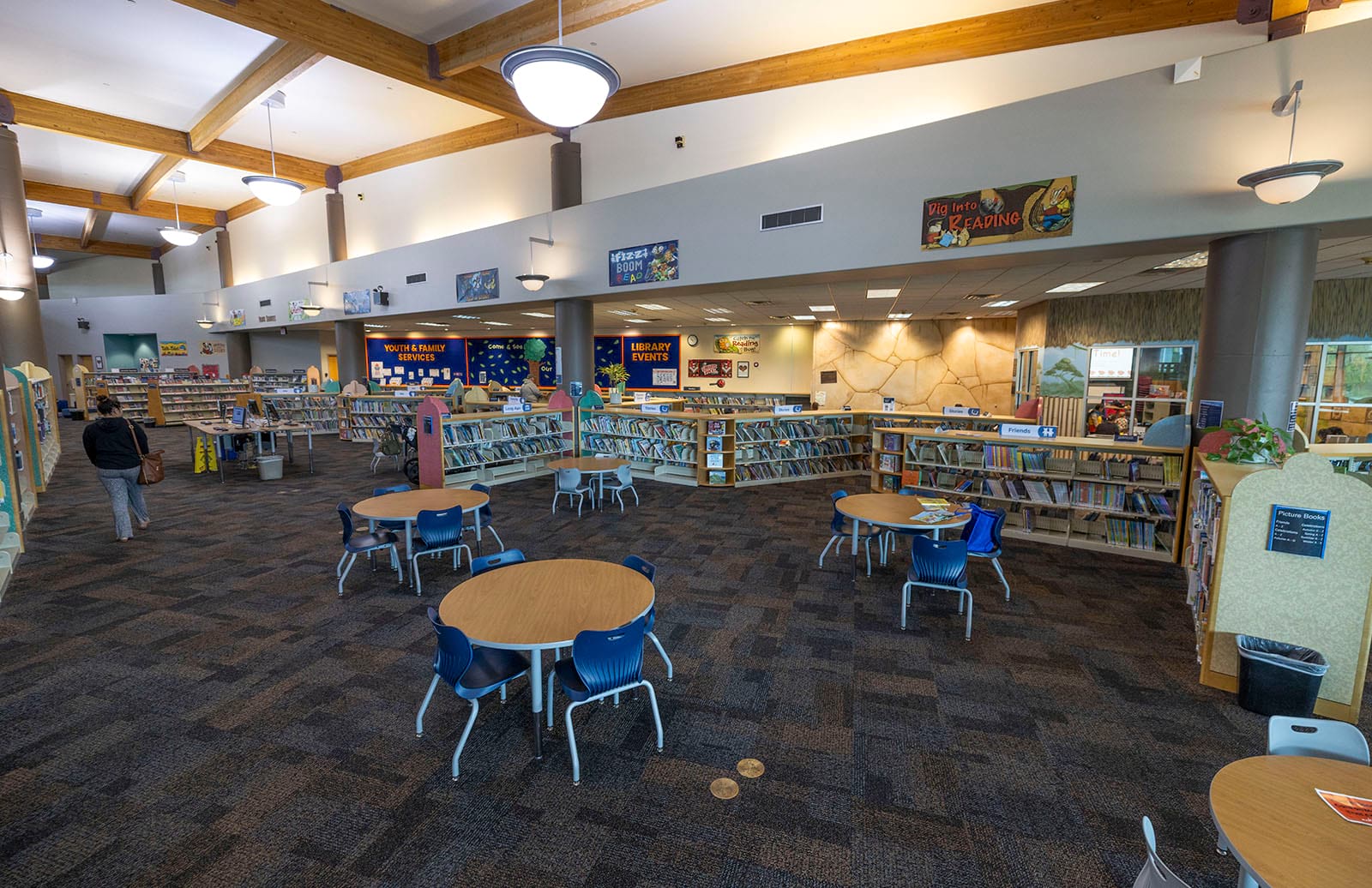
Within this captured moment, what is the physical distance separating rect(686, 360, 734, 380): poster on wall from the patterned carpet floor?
12194 mm

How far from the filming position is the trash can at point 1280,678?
3217mm

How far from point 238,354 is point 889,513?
23.8 m

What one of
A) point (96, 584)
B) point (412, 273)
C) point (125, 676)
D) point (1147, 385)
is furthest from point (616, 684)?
point (412, 273)

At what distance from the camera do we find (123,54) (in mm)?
8828

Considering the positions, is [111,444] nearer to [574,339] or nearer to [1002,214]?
[574,339]

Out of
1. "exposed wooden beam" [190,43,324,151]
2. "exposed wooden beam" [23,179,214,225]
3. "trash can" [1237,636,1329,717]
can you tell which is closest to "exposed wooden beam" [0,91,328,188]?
"exposed wooden beam" [190,43,324,151]

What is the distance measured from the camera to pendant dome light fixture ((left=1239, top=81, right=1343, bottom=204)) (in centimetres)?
405

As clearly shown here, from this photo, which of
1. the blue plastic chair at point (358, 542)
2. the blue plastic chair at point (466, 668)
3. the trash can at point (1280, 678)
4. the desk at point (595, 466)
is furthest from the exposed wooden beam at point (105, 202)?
Result: the trash can at point (1280, 678)

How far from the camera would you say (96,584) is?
5.25m

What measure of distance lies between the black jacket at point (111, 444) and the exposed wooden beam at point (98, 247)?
22.2 metres

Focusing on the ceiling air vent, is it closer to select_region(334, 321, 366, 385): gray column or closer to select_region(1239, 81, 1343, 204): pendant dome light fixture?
select_region(1239, 81, 1343, 204): pendant dome light fixture

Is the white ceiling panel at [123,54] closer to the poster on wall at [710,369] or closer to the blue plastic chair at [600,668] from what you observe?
the blue plastic chair at [600,668]

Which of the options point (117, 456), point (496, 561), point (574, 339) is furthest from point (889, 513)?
point (117, 456)

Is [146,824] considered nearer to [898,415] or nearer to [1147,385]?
[898,415]
